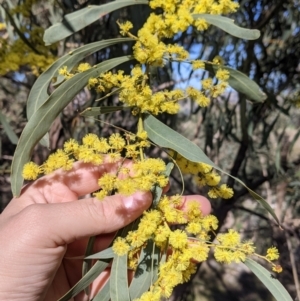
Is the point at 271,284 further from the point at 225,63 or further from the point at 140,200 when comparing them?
the point at 225,63

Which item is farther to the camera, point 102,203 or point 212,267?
point 212,267

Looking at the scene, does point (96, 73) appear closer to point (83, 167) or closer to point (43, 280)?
point (83, 167)

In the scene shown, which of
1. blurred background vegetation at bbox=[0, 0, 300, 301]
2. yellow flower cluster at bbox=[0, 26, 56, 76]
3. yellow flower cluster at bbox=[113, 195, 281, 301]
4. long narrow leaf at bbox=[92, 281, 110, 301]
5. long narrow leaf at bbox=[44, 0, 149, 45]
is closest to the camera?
yellow flower cluster at bbox=[113, 195, 281, 301]

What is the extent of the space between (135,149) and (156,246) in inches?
6.4

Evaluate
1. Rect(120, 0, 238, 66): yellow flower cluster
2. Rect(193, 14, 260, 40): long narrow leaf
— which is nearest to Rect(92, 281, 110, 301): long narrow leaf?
Rect(120, 0, 238, 66): yellow flower cluster

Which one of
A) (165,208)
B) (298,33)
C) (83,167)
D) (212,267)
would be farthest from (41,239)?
(212,267)

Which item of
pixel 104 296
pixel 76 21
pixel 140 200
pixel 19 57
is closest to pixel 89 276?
pixel 104 296

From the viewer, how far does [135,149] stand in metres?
0.68

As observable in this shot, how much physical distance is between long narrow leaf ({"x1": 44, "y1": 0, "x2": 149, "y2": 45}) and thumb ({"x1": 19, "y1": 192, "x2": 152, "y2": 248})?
1.09 ft

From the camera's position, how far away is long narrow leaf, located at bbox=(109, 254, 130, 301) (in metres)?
0.65

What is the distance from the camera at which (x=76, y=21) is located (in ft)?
2.71

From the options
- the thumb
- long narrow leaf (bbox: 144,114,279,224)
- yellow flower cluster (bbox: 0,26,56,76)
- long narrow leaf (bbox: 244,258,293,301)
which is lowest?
long narrow leaf (bbox: 244,258,293,301)

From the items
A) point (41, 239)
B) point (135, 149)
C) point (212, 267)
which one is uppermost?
point (135, 149)

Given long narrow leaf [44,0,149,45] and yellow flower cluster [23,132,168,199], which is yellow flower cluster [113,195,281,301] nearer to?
yellow flower cluster [23,132,168,199]
